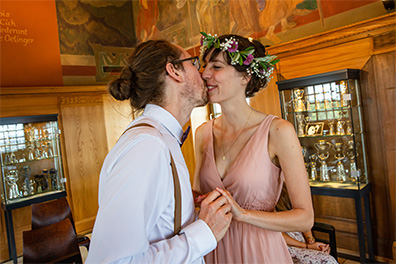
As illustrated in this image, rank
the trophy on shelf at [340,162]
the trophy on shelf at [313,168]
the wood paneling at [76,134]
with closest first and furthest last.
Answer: the trophy on shelf at [340,162], the trophy on shelf at [313,168], the wood paneling at [76,134]

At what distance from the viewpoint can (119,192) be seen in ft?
3.39

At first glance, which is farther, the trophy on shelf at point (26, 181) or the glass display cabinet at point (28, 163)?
the trophy on shelf at point (26, 181)

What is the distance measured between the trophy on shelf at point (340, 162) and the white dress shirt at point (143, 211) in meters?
3.42

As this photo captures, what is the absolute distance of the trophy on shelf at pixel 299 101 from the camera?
4.36 meters

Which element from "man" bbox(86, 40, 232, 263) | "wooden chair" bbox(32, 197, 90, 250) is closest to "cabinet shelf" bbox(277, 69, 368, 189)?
"man" bbox(86, 40, 232, 263)

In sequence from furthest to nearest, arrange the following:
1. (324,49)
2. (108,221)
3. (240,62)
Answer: (324,49), (240,62), (108,221)

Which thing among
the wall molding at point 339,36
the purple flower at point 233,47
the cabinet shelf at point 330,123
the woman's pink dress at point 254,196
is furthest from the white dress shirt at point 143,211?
the wall molding at point 339,36

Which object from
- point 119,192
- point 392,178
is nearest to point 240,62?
point 119,192

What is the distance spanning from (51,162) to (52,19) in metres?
3.23

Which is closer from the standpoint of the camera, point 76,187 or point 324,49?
point 324,49

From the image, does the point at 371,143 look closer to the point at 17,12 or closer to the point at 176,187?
the point at 176,187

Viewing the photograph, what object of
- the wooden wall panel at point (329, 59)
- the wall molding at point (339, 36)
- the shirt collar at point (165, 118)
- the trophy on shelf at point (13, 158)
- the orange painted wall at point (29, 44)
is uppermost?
the orange painted wall at point (29, 44)

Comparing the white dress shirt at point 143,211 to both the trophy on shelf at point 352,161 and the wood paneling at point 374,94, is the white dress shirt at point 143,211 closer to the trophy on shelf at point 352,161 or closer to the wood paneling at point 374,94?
the trophy on shelf at point 352,161

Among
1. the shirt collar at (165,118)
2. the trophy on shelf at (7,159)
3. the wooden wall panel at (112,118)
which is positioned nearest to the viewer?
the shirt collar at (165,118)
